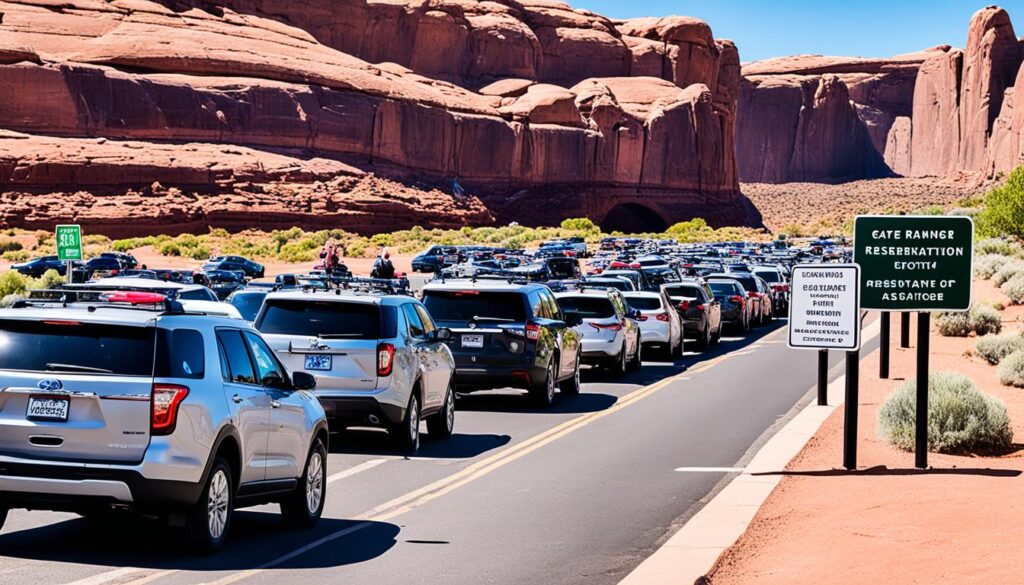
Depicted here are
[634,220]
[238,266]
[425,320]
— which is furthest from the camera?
[634,220]

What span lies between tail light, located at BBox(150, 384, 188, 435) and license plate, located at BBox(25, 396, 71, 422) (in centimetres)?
56

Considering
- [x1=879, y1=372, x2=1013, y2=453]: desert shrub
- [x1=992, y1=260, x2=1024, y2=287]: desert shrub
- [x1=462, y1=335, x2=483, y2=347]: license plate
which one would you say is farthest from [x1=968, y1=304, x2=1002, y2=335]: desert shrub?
[x1=879, y1=372, x2=1013, y2=453]: desert shrub

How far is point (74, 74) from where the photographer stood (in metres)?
99.2

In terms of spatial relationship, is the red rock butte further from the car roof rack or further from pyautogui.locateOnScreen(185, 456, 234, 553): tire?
pyautogui.locateOnScreen(185, 456, 234, 553): tire

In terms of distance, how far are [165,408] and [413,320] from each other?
24.5 feet

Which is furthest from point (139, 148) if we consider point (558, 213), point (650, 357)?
point (650, 357)

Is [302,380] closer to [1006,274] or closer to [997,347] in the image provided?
[997,347]

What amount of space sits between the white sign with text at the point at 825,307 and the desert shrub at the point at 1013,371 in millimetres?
10750

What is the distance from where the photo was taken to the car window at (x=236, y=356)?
10.2m

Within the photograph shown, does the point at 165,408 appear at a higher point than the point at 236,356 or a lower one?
lower

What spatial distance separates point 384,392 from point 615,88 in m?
140

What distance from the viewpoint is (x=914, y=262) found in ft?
47.0

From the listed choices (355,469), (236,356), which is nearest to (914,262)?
(355,469)

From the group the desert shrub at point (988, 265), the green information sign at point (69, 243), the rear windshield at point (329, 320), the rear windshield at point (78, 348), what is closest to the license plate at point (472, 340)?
the rear windshield at point (329, 320)
